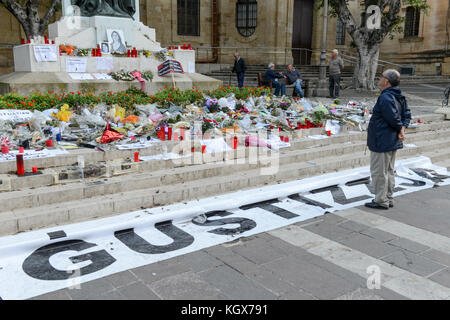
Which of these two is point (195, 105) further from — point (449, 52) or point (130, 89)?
point (449, 52)

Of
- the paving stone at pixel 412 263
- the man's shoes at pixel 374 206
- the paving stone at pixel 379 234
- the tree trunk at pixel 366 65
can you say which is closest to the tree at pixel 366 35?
the tree trunk at pixel 366 65

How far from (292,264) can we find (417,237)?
5.79 feet

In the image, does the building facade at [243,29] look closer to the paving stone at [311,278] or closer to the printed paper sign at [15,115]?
the printed paper sign at [15,115]

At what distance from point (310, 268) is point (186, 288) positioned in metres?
1.24

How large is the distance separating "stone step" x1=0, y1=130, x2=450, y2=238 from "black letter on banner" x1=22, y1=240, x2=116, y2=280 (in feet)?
1.73

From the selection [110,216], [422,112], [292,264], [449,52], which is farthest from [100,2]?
[449,52]

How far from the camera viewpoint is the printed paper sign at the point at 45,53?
10938mm

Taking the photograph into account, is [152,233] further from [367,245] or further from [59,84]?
[59,84]

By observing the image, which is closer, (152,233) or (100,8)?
(152,233)

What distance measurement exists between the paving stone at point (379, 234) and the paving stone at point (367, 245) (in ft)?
0.28

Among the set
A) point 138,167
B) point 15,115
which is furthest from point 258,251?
point 15,115

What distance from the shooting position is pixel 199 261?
4.12 m
